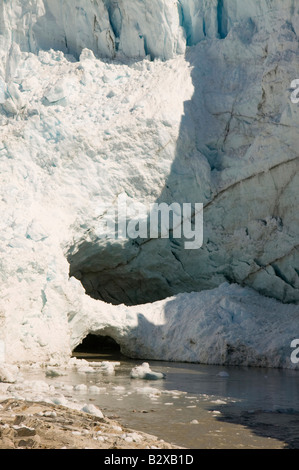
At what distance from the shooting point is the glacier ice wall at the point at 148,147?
1230cm

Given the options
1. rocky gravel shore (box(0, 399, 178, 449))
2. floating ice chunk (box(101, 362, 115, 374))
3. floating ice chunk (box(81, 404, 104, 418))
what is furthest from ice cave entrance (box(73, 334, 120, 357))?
rocky gravel shore (box(0, 399, 178, 449))

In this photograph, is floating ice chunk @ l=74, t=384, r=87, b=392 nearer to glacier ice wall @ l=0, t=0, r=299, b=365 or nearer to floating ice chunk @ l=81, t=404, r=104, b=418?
floating ice chunk @ l=81, t=404, r=104, b=418

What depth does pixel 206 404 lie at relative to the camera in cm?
A: 693

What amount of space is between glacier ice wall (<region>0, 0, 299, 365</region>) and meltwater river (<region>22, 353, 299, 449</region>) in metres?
2.00

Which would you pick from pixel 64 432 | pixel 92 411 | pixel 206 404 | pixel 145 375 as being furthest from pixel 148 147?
pixel 64 432

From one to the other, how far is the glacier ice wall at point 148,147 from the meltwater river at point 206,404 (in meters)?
2.00

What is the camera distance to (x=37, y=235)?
11586 millimetres

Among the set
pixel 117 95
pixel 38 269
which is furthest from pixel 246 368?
pixel 117 95

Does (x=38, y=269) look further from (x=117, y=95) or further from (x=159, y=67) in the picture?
(x=159, y=67)

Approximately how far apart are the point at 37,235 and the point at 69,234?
921 mm

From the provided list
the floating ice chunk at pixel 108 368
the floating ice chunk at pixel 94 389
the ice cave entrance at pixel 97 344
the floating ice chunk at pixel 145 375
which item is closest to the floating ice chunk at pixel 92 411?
the floating ice chunk at pixel 94 389
